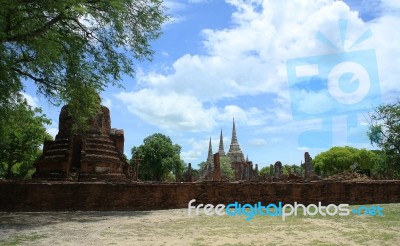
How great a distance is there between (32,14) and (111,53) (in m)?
2.96

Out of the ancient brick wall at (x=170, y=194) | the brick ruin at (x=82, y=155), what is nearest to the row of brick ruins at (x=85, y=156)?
the brick ruin at (x=82, y=155)

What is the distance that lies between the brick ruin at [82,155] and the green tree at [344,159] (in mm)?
40331

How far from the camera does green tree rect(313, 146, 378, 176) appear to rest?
2133 inches

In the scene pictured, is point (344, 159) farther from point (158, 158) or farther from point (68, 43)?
point (68, 43)

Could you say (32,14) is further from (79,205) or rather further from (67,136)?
(67,136)

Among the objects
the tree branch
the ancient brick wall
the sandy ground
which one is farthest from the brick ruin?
the tree branch

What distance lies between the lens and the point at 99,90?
12.9 meters

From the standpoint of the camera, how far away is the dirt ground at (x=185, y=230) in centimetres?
717

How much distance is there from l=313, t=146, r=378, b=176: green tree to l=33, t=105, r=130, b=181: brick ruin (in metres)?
40.3

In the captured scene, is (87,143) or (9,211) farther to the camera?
(87,143)

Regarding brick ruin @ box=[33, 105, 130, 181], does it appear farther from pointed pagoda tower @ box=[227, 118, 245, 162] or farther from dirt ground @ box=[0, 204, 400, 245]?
pointed pagoda tower @ box=[227, 118, 245, 162]

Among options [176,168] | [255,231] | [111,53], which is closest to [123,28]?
[111,53]

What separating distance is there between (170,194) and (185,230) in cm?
528

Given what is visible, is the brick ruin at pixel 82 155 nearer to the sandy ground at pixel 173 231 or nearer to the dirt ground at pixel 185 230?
the dirt ground at pixel 185 230
